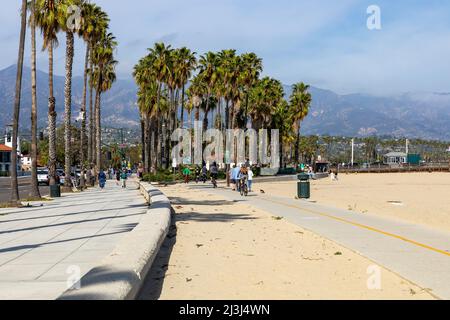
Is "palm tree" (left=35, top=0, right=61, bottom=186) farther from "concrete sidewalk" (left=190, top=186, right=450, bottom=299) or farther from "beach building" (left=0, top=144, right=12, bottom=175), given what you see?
"beach building" (left=0, top=144, right=12, bottom=175)

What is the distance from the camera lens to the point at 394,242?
40.3 feet

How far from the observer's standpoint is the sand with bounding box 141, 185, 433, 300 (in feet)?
23.5

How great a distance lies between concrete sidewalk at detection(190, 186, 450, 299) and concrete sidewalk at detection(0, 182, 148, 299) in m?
4.77

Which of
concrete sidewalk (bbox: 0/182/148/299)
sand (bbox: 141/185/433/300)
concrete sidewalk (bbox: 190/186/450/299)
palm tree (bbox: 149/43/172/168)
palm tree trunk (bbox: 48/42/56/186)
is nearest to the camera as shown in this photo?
sand (bbox: 141/185/433/300)

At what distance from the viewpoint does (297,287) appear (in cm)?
750

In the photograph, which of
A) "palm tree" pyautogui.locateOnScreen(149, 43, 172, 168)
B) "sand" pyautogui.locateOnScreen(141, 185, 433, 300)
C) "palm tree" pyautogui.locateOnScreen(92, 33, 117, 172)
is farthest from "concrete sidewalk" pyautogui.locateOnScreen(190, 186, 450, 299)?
"palm tree" pyautogui.locateOnScreen(149, 43, 172, 168)

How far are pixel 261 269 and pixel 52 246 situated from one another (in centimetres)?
486

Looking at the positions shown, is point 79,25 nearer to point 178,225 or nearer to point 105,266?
point 178,225

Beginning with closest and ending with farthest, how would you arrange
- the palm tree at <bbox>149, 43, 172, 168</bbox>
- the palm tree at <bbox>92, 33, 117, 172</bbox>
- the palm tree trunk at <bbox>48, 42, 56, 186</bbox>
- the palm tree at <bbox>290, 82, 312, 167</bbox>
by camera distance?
the palm tree trunk at <bbox>48, 42, 56, 186</bbox> < the palm tree at <bbox>92, 33, 117, 172</bbox> < the palm tree at <bbox>149, 43, 172, 168</bbox> < the palm tree at <bbox>290, 82, 312, 167</bbox>

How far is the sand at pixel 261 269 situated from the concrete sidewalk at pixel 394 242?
34 cm

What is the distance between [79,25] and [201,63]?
34943mm

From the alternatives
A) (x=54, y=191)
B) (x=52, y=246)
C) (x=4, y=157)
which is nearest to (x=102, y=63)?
(x=54, y=191)
